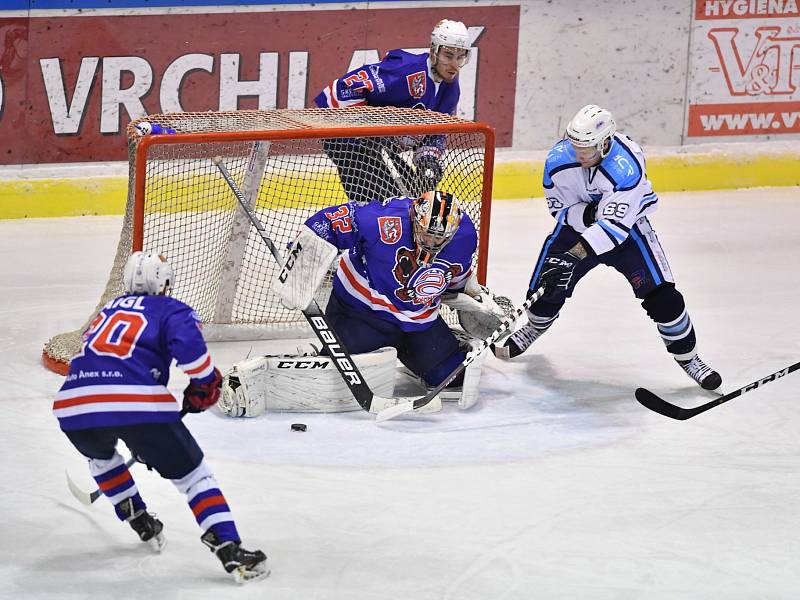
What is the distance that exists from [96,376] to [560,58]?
4654 mm

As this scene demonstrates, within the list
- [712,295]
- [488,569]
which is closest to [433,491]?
[488,569]

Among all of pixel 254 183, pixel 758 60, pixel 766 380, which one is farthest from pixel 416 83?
pixel 758 60

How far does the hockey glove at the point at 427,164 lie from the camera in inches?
201

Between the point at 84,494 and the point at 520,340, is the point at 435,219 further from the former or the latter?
the point at 84,494

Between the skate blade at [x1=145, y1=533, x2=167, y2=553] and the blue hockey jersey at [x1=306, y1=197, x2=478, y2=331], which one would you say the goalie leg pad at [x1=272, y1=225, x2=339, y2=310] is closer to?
the blue hockey jersey at [x1=306, y1=197, x2=478, y2=331]

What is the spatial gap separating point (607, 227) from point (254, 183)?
1310 millimetres

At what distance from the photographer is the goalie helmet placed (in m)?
4.14

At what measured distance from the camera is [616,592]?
3.24m

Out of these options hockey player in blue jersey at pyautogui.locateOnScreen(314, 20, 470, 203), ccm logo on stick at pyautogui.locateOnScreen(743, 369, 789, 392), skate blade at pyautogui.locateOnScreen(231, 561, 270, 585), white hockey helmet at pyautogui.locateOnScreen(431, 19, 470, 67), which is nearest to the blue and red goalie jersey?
hockey player in blue jersey at pyautogui.locateOnScreen(314, 20, 470, 203)

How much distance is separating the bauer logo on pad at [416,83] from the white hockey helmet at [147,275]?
7.35 ft

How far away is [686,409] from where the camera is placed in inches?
174

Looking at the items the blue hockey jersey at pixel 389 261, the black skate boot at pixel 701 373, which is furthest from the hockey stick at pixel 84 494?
the black skate boot at pixel 701 373

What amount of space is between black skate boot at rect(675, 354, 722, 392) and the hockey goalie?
2.58 feet

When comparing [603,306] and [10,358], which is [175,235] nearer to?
[10,358]
